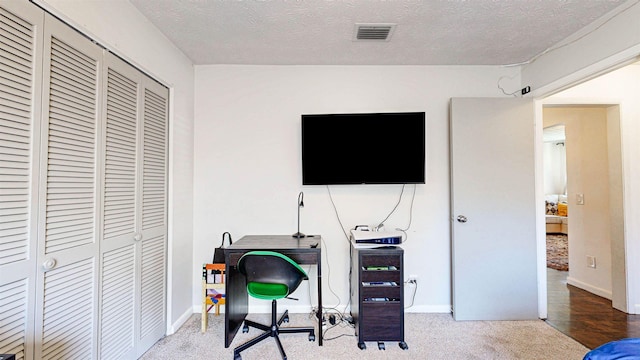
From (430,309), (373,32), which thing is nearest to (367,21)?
(373,32)

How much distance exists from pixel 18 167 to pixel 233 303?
1.67 metres

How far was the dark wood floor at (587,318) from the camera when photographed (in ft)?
7.72

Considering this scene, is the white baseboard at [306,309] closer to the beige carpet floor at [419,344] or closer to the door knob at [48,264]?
the beige carpet floor at [419,344]

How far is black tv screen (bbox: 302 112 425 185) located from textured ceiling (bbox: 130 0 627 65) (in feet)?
1.96

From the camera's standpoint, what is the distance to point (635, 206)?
2.85 meters

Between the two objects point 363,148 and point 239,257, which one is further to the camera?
point 363,148

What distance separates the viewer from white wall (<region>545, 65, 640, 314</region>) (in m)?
2.81

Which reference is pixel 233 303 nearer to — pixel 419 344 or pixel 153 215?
pixel 153 215

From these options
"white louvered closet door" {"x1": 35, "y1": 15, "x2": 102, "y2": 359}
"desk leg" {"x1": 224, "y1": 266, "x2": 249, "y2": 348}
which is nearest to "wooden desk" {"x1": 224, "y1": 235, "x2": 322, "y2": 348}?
"desk leg" {"x1": 224, "y1": 266, "x2": 249, "y2": 348}

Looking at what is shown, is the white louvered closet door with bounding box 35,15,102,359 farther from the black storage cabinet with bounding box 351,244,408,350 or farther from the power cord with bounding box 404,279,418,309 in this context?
the power cord with bounding box 404,279,418,309

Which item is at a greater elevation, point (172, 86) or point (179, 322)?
point (172, 86)

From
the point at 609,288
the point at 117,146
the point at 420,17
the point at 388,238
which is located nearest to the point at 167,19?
the point at 117,146

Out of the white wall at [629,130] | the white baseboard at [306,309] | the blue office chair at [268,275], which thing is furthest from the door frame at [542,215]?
the blue office chair at [268,275]

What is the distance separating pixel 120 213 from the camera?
1867 millimetres
